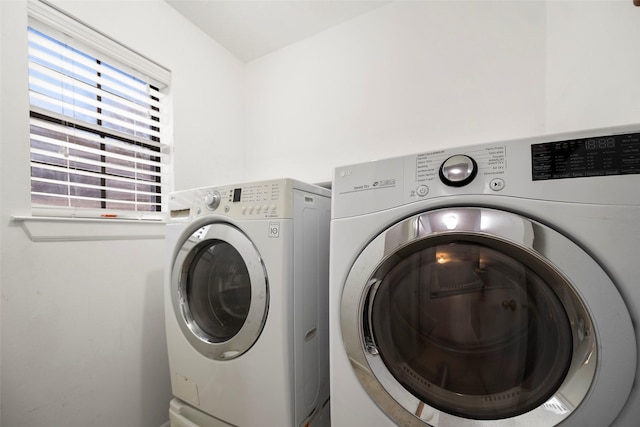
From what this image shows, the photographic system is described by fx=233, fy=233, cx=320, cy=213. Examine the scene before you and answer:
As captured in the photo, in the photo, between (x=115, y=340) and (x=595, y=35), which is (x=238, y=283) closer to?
(x=115, y=340)

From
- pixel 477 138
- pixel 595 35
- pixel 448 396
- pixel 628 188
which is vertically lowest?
pixel 448 396

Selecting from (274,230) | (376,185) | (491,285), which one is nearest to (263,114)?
(274,230)

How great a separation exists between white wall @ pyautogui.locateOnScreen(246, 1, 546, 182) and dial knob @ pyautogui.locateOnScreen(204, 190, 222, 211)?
0.80 metres

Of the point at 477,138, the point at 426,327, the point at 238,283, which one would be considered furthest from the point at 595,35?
the point at 238,283

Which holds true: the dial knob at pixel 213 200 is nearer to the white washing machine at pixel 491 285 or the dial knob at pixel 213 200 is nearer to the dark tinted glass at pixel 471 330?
the white washing machine at pixel 491 285

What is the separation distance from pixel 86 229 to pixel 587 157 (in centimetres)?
160

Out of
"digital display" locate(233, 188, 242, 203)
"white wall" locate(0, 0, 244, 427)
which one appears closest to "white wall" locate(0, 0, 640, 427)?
"white wall" locate(0, 0, 244, 427)

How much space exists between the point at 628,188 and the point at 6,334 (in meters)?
1.72

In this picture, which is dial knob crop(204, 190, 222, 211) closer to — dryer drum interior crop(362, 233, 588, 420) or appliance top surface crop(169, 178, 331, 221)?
appliance top surface crop(169, 178, 331, 221)

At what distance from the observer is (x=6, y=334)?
80 cm

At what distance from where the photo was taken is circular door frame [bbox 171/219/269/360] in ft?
2.41

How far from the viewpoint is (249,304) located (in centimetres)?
82

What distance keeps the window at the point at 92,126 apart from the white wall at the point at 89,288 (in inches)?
3.0

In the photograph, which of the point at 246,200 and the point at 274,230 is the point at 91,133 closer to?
the point at 246,200
